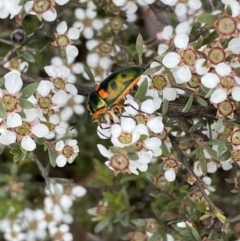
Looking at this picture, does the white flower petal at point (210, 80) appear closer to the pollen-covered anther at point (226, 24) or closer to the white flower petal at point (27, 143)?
the pollen-covered anther at point (226, 24)

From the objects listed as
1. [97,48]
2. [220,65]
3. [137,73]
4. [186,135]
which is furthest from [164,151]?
[97,48]

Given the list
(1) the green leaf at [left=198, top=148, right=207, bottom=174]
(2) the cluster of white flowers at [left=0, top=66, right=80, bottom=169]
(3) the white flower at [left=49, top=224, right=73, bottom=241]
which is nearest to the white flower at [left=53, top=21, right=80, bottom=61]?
(2) the cluster of white flowers at [left=0, top=66, right=80, bottom=169]

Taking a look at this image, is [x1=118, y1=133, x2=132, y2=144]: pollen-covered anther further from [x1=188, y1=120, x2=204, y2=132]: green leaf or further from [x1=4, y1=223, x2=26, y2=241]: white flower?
[x1=4, y1=223, x2=26, y2=241]: white flower

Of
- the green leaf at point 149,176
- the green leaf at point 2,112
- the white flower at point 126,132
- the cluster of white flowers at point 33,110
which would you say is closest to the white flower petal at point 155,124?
the white flower at point 126,132

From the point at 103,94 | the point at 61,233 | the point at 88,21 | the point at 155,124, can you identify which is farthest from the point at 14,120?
the point at 61,233

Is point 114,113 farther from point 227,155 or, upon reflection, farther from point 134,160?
point 227,155
